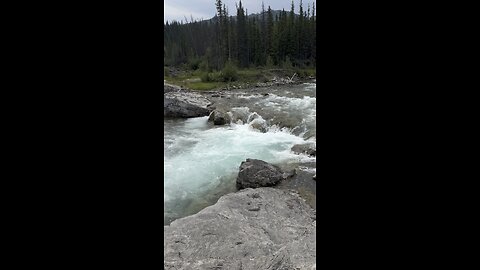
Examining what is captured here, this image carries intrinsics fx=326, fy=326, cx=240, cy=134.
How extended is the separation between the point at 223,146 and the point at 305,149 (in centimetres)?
311

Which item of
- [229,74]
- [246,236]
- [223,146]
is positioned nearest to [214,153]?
[223,146]

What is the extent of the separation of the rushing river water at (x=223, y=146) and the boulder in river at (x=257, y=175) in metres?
0.42

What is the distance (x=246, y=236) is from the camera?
17.2 ft

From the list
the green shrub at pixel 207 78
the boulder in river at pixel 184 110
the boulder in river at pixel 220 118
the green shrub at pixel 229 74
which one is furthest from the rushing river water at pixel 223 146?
the green shrub at pixel 207 78

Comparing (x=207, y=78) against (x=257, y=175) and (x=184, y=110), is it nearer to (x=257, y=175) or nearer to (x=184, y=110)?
(x=184, y=110)

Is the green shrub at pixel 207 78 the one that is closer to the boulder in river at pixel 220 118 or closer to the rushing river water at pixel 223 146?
the rushing river water at pixel 223 146

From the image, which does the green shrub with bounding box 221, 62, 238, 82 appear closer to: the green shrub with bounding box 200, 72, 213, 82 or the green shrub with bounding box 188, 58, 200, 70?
the green shrub with bounding box 200, 72, 213, 82

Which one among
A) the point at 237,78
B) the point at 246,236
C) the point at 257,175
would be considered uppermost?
the point at 237,78

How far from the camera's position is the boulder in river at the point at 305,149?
10.9 metres

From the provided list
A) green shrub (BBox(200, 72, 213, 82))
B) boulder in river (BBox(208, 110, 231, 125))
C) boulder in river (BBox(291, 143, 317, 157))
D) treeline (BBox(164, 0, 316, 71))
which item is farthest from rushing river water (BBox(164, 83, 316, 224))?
treeline (BBox(164, 0, 316, 71))

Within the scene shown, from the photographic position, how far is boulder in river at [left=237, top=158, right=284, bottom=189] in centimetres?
815
